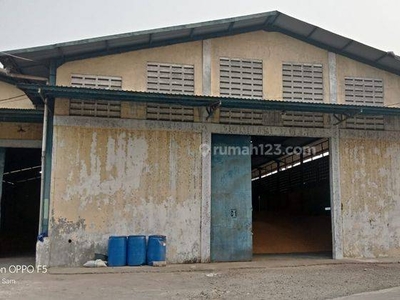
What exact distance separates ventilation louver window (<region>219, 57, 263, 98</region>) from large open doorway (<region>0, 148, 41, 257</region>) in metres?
9.62

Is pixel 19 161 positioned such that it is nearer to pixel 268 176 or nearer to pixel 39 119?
pixel 39 119

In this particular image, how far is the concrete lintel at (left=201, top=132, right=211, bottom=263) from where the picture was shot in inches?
512

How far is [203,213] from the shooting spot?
43.1ft

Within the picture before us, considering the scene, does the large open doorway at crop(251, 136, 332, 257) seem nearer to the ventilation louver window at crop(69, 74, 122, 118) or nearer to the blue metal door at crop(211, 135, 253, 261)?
the blue metal door at crop(211, 135, 253, 261)

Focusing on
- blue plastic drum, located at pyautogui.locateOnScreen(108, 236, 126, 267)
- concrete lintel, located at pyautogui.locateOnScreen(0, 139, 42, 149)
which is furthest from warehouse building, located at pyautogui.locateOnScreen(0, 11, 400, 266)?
concrete lintel, located at pyautogui.locateOnScreen(0, 139, 42, 149)

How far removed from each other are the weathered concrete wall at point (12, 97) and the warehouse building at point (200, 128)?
3.78 feet

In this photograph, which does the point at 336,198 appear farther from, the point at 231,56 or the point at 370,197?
the point at 231,56

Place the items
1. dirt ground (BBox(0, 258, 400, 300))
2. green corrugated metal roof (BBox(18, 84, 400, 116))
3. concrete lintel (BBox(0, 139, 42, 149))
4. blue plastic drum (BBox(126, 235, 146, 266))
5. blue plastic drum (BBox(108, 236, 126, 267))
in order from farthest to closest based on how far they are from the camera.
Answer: concrete lintel (BBox(0, 139, 42, 149)), blue plastic drum (BBox(126, 235, 146, 266)), blue plastic drum (BBox(108, 236, 126, 267)), green corrugated metal roof (BBox(18, 84, 400, 116)), dirt ground (BBox(0, 258, 400, 300))

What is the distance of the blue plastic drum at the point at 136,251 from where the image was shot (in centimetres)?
1216

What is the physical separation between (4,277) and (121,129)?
4.95 metres

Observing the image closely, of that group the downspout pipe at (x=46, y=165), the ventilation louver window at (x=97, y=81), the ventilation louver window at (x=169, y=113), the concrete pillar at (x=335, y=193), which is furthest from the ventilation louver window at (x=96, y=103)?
the concrete pillar at (x=335, y=193)

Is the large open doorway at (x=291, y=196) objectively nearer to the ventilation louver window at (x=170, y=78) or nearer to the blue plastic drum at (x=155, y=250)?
the ventilation louver window at (x=170, y=78)

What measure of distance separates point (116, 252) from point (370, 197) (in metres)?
8.28

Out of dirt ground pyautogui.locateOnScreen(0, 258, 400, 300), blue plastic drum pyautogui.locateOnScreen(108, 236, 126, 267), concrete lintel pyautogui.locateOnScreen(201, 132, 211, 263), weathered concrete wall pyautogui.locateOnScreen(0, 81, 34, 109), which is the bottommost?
dirt ground pyautogui.locateOnScreen(0, 258, 400, 300)
